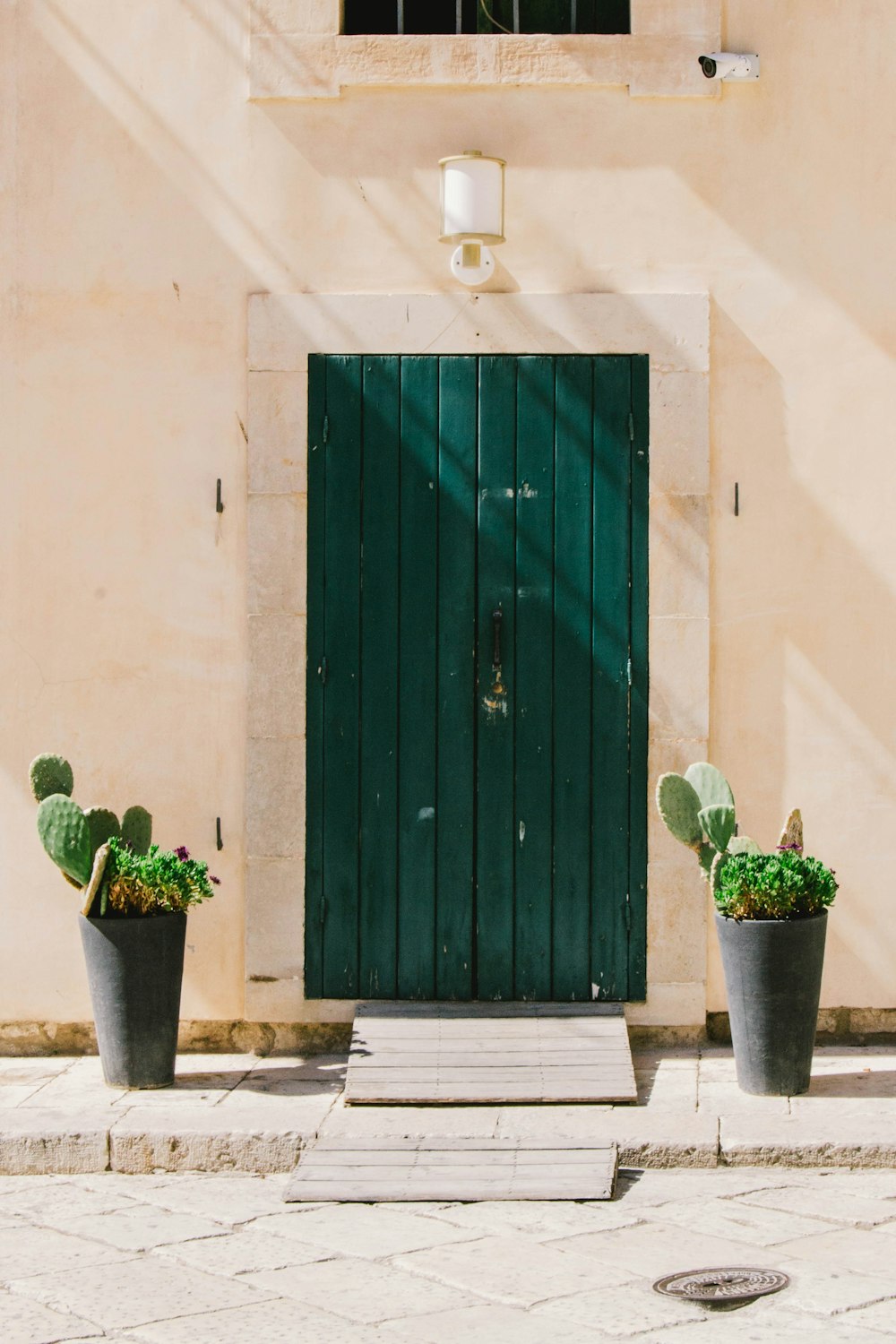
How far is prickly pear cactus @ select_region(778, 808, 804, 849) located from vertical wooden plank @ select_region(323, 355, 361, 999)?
1721 mm

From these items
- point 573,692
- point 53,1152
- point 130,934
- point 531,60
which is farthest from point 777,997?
point 531,60

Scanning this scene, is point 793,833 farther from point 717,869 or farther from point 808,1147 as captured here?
point 808,1147

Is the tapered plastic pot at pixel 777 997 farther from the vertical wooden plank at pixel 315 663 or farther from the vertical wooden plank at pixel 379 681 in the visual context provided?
the vertical wooden plank at pixel 315 663

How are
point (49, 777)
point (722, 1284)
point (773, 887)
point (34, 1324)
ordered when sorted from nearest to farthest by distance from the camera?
point (34, 1324) < point (722, 1284) < point (773, 887) < point (49, 777)

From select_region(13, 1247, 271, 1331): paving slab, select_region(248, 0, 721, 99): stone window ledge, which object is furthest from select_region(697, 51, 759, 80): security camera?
select_region(13, 1247, 271, 1331): paving slab

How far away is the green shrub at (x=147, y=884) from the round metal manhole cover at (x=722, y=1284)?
248cm

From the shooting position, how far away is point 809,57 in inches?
274

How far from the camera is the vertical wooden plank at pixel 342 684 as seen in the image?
702 centimetres

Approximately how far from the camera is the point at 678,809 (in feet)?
21.4

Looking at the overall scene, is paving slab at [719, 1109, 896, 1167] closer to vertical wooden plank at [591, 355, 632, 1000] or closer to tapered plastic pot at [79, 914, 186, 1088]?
vertical wooden plank at [591, 355, 632, 1000]

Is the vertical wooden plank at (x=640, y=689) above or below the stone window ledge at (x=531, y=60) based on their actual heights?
below

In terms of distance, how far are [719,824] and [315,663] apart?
1.77 metres

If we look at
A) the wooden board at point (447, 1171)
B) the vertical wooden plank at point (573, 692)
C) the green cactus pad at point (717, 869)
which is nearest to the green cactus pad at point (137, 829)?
the wooden board at point (447, 1171)

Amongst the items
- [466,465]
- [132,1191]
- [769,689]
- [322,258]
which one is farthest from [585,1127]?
[322,258]
